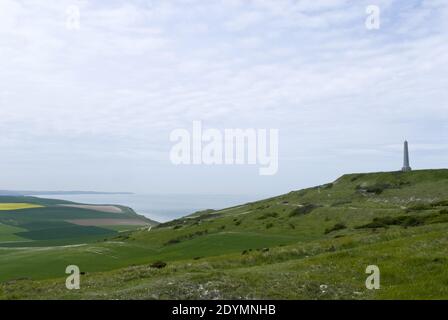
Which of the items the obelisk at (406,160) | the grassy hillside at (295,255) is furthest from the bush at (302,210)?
the obelisk at (406,160)

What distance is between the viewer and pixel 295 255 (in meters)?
46.8

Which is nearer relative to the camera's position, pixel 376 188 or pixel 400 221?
pixel 400 221

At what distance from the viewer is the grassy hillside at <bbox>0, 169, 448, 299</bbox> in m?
27.7

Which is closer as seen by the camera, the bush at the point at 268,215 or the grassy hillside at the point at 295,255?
the grassy hillside at the point at 295,255

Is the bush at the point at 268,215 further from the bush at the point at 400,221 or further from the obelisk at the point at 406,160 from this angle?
the obelisk at the point at 406,160

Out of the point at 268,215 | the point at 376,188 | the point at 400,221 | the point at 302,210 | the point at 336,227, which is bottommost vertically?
the point at 336,227

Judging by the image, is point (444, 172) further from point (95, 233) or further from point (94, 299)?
point (95, 233)

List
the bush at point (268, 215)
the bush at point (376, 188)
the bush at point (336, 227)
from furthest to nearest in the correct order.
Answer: the bush at point (376, 188), the bush at point (268, 215), the bush at point (336, 227)

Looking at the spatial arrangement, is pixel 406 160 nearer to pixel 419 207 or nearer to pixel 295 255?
pixel 419 207

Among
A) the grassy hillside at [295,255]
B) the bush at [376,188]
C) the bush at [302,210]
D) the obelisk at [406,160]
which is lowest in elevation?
the grassy hillside at [295,255]

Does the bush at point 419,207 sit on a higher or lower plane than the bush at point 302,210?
higher

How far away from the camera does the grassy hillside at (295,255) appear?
27656 millimetres

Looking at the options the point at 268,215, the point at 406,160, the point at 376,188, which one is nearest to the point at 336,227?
the point at 268,215
